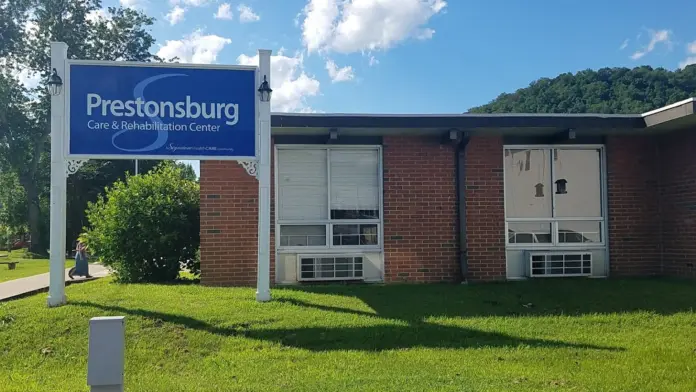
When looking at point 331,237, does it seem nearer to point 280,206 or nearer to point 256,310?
point 280,206

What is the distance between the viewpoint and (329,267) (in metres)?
10.3

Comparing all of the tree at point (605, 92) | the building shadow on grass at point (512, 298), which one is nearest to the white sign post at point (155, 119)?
the building shadow on grass at point (512, 298)

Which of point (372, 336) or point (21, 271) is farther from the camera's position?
point (21, 271)

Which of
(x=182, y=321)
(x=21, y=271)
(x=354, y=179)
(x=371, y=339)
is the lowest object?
(x=21, y=271)

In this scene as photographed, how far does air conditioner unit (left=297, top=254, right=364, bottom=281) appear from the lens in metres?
10.2

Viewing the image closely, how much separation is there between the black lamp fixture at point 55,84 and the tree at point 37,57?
36.5m

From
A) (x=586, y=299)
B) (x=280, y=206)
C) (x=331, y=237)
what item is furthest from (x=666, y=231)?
(x=280, y=206)

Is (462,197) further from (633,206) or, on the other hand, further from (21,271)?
(21,271)

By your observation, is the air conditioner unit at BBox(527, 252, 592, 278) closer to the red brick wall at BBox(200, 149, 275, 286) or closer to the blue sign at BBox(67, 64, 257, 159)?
the red brick wall at BBox(200, 149, 275, 286)

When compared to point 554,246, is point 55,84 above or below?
above

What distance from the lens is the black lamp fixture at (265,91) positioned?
27.8 feet

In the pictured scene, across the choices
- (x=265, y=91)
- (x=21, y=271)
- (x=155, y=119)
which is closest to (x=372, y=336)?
(x=265, y=91)

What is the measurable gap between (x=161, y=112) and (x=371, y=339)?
14.6 ft

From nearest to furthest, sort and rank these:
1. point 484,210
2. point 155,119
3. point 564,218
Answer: point 155,119
point 484,210
point 564,218
